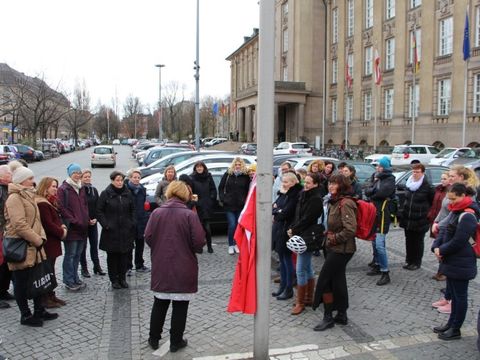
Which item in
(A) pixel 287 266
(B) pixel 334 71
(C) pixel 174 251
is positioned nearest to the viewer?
(C) pixel 174 251

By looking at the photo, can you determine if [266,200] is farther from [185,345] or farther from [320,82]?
[320,82]

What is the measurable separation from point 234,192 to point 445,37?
34.2 m

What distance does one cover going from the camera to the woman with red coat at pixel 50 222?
5758mm

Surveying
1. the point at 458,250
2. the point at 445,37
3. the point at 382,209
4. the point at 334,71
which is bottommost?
the point at 458,250

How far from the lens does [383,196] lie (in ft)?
24.2

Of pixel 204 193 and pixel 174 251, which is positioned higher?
pixel 204 193

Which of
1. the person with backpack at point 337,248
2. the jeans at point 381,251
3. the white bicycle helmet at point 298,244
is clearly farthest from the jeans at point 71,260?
the jeans at point 381,251

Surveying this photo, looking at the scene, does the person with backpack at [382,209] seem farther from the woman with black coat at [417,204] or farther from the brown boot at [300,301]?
the brown boot at [300,301]

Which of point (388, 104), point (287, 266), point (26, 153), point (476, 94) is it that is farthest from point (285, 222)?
point (388, 104)

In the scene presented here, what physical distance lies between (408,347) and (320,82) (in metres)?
52.2

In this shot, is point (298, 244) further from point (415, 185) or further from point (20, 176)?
point (20, 176)

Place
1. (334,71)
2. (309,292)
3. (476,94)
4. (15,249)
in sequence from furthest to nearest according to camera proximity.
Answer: (334,71) < (476,94) < (309,292) < (15,249)

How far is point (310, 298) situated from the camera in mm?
6129

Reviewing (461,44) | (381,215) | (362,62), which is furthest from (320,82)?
(381,215)
